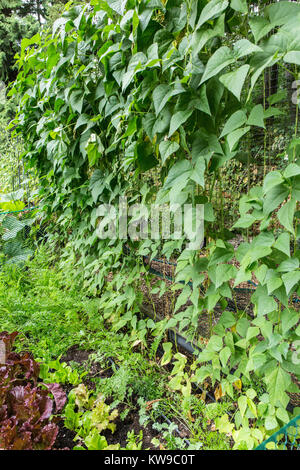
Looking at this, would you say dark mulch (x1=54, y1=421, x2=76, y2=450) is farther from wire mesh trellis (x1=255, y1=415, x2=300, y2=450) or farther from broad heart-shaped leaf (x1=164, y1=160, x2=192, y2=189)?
→ broad heart-shaped leaf (x1=164, y1=160, x2=192, y2=189)

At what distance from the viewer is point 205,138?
1.20 metres

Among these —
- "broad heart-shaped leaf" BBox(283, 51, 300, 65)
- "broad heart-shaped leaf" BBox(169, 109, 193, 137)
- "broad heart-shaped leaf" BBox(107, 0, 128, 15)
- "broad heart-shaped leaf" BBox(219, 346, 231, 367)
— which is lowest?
"broad heart-shaped leaf" BBox(219, 346, 231, 367)

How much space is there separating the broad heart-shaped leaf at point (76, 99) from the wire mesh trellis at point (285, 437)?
1724mm

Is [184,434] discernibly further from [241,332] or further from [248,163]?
[248,163]

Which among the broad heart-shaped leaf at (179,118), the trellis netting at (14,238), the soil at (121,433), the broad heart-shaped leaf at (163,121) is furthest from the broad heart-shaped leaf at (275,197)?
the trellis netting at (14,238)

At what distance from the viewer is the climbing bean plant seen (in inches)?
38.0

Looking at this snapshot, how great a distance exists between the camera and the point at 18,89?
282 centimetres

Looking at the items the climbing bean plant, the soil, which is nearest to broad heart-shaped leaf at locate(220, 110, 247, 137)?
the climbing bean plant

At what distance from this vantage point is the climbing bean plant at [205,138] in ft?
3.17

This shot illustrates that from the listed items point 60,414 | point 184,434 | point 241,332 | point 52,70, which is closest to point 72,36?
point 52,70

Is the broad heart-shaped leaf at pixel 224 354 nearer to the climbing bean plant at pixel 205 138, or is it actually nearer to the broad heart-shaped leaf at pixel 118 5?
the climbing bean plant at pixel 205 138

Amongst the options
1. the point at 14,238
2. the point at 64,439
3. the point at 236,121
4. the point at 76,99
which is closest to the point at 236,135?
the point at 236,121
